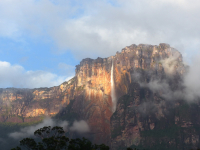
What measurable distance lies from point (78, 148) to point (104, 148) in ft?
27.0

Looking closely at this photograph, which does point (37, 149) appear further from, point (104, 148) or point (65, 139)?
point (104, 148)

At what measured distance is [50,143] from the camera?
103250 millimetres

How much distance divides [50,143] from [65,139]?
228 inches

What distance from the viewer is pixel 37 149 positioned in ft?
340

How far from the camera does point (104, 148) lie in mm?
108500

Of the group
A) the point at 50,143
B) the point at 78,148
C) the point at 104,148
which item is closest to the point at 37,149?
the point at 50,143

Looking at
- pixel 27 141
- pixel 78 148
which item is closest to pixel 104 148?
pixel 78 148

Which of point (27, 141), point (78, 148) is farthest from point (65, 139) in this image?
point (27, 141)

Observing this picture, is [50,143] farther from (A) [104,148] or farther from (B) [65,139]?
(A) [104,148]

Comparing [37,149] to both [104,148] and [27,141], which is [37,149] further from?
[104,148]

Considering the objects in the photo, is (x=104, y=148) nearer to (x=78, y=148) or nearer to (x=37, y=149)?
(x=78, y=148)

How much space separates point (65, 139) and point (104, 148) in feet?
41.6

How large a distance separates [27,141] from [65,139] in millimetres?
11761

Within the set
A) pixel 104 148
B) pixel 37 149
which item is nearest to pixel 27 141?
pixel 37 149
